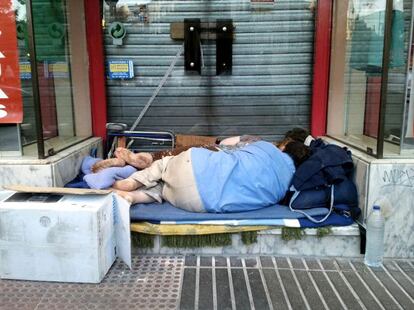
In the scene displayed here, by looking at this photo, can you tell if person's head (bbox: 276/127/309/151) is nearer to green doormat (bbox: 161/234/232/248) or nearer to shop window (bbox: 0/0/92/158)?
green doormat (bbox: 161/234/232/248)

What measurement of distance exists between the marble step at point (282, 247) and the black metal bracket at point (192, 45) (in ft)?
6.74

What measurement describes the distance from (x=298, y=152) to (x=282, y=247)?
862 millimetres

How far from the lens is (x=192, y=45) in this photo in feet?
14.5

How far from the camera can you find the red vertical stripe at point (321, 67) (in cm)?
430

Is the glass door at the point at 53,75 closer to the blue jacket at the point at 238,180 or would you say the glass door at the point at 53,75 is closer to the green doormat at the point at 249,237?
the blue jacket at the point at 238,180

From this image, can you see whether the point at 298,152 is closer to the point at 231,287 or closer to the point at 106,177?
the point at 231,287

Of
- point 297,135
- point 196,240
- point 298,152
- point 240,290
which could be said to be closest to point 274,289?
point 240,290

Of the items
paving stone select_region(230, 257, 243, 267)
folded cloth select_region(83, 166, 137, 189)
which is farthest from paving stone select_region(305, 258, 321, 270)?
folded cloth select_region(83, 166, 137, 189)

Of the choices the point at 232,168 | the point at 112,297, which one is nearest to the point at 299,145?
the point at 232,168

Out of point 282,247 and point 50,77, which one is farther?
point 50,77

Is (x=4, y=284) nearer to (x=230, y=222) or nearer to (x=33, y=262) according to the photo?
(x=33, y=262)

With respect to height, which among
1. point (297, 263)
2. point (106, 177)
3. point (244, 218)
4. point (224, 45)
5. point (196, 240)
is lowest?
point (297, 263)

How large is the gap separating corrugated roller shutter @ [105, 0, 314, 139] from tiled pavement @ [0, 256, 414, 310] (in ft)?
6.10

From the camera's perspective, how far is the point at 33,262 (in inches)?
108
